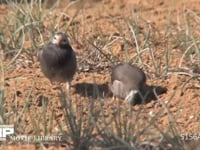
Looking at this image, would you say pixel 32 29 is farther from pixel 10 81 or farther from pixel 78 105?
pixel 78 105

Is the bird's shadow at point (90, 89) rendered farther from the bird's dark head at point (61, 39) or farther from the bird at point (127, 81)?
the bird's dark head at point (61, 39)

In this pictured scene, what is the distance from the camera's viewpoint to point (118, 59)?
6301mm

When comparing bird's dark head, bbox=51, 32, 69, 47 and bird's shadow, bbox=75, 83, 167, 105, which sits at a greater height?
bird's dark head, bbox=51, 32, 69, 47

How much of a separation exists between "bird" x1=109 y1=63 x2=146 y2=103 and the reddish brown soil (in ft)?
0.34

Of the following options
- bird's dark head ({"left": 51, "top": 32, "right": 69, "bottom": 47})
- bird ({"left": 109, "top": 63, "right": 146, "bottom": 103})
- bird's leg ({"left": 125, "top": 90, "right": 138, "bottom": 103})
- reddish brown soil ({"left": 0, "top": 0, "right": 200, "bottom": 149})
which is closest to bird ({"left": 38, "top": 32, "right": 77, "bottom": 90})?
bird's dark head ({"left": 51, "top": 32, "right": 69, "bottom": 47})

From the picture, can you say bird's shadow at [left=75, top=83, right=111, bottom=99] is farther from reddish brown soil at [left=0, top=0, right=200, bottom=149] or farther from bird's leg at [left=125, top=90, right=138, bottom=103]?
bird's leg at [left=125, top=90, right=138, bottom=103]

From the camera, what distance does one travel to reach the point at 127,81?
5809mm

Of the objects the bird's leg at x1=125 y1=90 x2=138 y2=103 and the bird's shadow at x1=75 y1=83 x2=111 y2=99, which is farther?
the bird's shadow at x1=75 y1=83 x2=111 y2=99

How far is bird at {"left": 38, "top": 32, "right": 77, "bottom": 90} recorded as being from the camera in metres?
5.92

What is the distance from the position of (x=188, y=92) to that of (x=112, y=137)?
1.28 metres

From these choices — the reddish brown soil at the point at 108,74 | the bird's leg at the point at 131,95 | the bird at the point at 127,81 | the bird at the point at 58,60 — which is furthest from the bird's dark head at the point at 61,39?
the bird's leg at the point at 131,95

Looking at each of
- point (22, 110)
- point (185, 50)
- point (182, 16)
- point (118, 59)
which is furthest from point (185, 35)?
point (22, 110)

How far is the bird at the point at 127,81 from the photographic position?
5691 millimetres

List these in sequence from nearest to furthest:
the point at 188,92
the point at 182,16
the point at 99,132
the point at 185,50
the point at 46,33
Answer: the point at 99,132, the point at 188,92, the point at 185,50, the point at 46,33, the point at 182,16
